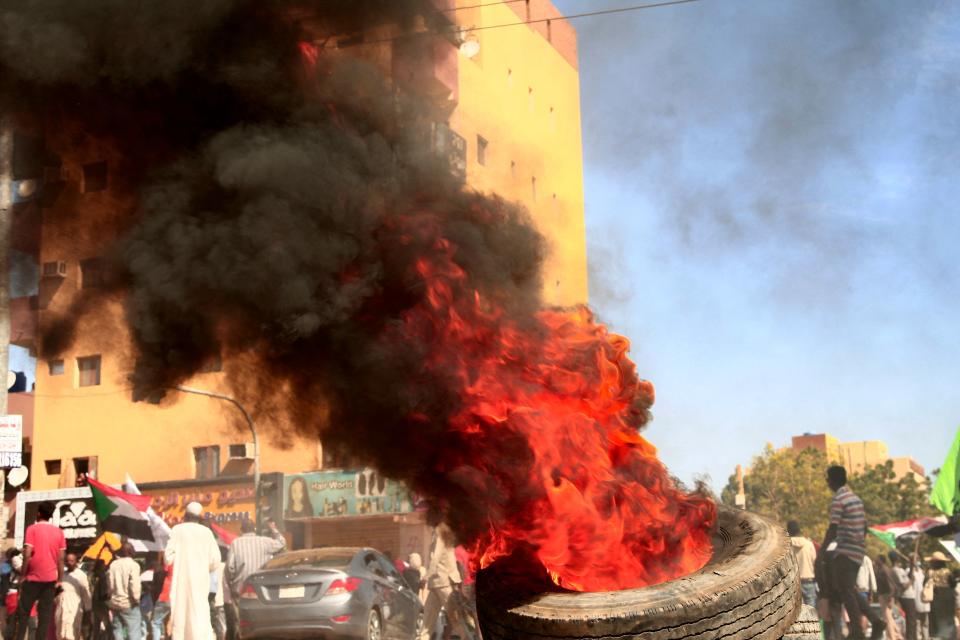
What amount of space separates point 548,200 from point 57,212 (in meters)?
4.48

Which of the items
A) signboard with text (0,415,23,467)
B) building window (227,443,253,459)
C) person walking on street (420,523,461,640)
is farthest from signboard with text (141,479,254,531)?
person walking on street (420,523,461,640)

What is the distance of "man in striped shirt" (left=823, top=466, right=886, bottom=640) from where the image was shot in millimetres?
11555

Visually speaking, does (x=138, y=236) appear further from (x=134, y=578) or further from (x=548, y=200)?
(x=134, y=578)

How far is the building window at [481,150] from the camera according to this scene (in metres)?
9.08

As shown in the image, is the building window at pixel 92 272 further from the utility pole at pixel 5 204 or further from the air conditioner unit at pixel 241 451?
the air conditioner unit at pixel 241 451

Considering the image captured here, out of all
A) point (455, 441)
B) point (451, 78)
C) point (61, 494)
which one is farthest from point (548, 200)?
point (61, 494)

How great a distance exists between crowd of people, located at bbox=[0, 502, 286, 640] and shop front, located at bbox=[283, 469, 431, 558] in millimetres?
18286

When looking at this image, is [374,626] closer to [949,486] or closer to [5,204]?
[5,204]

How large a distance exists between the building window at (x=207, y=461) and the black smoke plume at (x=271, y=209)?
30.5 metres

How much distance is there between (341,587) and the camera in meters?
12.3

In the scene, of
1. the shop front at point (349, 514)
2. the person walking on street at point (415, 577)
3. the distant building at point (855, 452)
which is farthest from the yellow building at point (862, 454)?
the person walking on street at point (415, 577)

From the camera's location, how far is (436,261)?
6.00m

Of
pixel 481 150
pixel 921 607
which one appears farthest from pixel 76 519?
pixel 921 607

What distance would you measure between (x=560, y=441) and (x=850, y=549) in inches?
315
